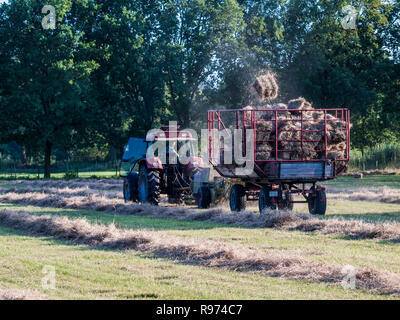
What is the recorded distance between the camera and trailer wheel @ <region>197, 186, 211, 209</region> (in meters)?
20.9

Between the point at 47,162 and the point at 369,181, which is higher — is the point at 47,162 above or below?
above

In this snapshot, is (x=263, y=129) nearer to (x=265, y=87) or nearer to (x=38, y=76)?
(x=265, y=87)

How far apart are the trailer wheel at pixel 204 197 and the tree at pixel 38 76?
28.6 meters

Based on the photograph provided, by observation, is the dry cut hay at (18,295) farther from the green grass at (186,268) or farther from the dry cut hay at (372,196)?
the dry cut hay at (372,196)

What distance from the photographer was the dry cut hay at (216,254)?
895 cm

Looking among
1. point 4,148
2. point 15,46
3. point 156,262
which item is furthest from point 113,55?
point 156,262

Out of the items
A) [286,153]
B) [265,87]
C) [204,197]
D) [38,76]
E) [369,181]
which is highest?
[38,76]

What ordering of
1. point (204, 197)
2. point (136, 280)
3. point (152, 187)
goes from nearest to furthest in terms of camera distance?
point (136, 280), point (204, 197), point (152, 187)

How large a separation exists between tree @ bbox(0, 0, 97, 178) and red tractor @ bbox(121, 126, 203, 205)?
25673 mm

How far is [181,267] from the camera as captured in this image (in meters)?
10.1

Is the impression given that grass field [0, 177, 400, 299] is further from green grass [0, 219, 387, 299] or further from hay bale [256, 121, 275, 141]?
hay bale [256, 121, 275, 141]

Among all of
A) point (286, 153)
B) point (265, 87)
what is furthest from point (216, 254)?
point (265, 87)

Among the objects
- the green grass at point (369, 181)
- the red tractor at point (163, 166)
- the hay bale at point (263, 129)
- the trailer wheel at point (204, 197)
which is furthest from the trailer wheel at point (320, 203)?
the green grass at point (369, 181)

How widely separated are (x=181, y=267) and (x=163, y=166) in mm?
12286
